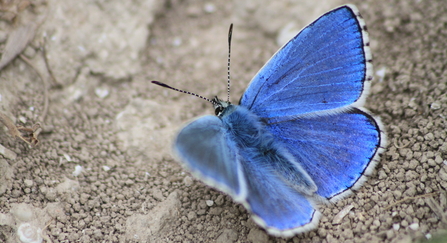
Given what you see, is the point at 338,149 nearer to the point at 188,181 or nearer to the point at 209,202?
the point at 209,202

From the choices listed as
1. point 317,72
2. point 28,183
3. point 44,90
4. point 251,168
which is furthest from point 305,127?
point 44,90

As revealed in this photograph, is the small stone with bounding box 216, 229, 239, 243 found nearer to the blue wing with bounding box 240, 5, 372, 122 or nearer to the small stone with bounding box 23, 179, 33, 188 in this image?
the blue wing with bounding box 240, 5, 372, 122

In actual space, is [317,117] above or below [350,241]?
above

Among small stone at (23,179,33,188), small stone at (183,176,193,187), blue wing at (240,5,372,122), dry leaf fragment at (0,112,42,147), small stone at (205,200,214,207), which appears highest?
blue wing at (240,5,372,122)

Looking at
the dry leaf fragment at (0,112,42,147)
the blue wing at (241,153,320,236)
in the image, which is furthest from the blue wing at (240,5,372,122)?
the dry leaf fragment at (0,112,42,147)

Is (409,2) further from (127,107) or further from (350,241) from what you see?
(127,107)

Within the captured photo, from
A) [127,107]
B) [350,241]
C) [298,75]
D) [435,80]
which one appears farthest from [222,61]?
[350,241]

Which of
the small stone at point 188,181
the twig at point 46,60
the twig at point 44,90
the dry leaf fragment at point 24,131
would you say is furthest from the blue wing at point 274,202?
the twig at point 46,60

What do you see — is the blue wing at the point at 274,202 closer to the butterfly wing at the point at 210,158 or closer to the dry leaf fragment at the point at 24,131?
the butterfly wing at the point at 210,158

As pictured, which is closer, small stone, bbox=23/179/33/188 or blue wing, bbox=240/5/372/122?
blue wing, bbox=240/5/372/122

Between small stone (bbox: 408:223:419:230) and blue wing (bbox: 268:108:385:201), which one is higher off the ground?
blue wing (bbox: 268:108:385:201)
